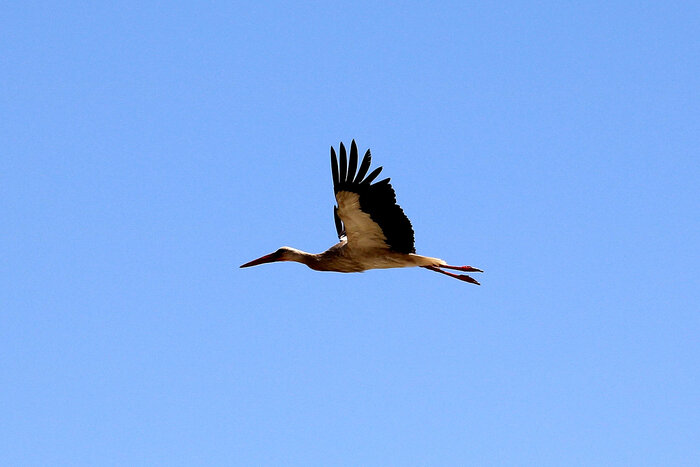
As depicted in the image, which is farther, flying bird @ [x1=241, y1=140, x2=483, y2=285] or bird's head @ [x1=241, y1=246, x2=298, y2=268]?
bird's head @ [x1=241, y1=246, x2=298, y2=268]

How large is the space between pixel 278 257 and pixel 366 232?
2518 millimetres

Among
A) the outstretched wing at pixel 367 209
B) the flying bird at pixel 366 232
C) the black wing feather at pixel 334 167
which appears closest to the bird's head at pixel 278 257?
the flying bird at pixel 366 232

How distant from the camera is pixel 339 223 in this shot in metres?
22.5

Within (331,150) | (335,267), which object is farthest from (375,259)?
(331,150)

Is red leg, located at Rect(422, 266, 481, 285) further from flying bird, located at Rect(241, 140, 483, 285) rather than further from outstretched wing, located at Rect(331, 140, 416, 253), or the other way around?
outstretched wing, located at Rect(331, 140, 416, 253)

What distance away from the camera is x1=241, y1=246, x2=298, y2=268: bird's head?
2184 cm

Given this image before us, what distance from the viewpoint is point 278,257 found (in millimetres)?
22234

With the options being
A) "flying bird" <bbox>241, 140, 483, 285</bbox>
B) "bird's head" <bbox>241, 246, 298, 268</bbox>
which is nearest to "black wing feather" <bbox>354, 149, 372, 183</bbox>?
"flying bird" <bbox>241, 140, 483, 285</bbox>

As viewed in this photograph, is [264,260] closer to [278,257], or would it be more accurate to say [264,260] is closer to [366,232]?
[278,257]

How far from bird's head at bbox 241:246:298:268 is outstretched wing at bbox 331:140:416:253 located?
156 cm

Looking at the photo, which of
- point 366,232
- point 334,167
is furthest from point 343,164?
point 366,232

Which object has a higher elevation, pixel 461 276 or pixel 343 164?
pixel 343 164

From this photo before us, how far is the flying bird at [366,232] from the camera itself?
1945 cm

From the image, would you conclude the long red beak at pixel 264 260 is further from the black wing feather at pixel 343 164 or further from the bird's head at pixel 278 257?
the black wing feather at pixel 343 164
